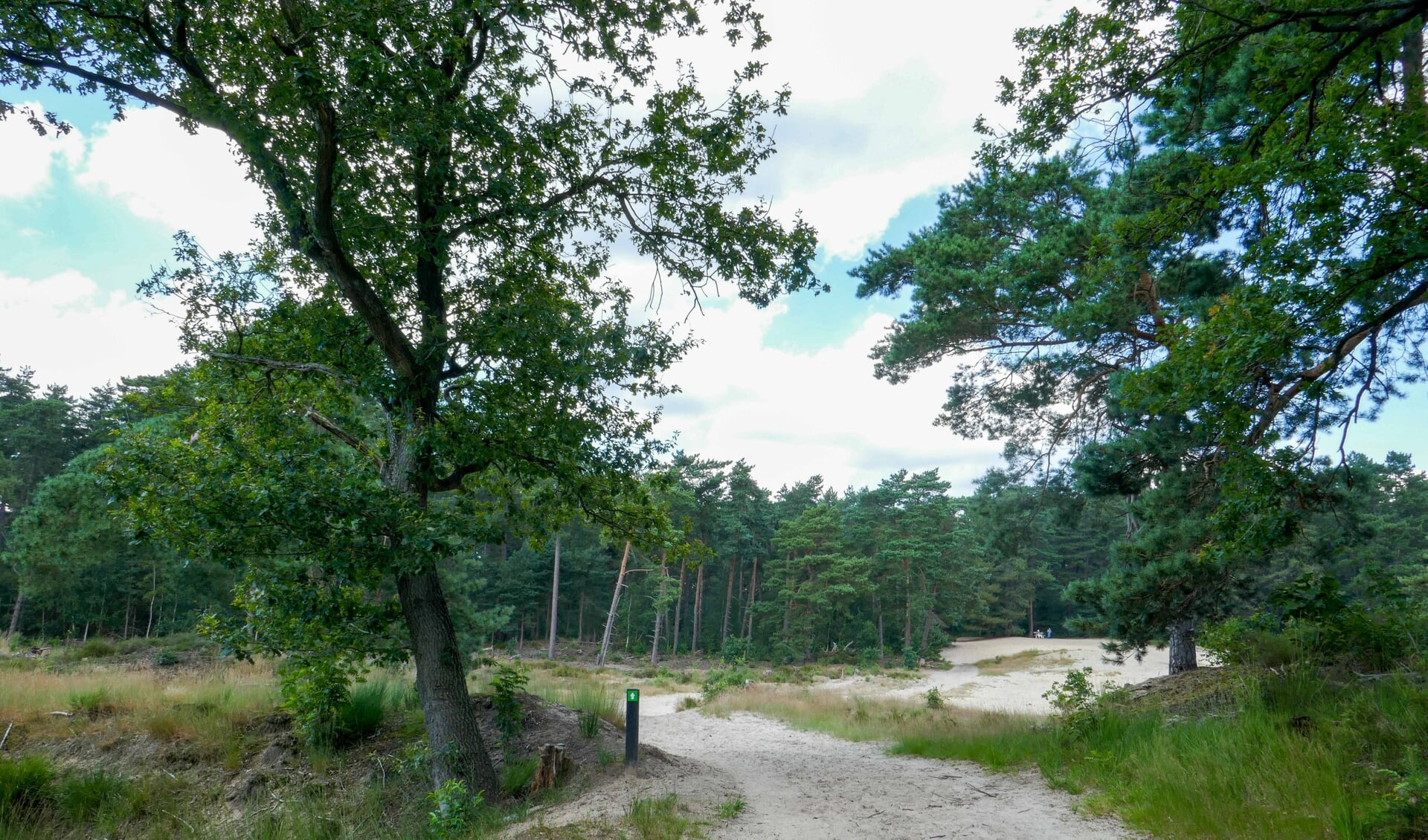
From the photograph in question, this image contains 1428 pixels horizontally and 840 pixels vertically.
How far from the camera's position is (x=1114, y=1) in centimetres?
534

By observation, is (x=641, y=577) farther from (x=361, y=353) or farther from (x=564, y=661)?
(x=361, y=353)

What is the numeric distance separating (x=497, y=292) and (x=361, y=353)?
1.56 m

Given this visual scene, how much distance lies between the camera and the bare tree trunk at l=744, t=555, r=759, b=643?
147 feet

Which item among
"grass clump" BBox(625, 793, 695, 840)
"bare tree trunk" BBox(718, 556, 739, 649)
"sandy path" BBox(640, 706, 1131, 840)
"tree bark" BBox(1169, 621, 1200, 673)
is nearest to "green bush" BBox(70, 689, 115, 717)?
"sandy path" BBox(640, 706, 1131, 840)

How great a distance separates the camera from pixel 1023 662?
34594 millimetres

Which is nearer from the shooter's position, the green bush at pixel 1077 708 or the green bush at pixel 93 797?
the green bush at pixel 93 797

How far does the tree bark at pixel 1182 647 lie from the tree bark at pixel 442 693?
1033cm

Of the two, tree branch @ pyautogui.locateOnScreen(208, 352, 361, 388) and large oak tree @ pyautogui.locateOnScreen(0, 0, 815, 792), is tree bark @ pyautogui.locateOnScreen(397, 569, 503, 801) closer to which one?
large oak tree @ pyautogui.locateOnScreen(0, 0, 815, 792)

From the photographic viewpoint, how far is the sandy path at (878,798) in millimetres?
4797

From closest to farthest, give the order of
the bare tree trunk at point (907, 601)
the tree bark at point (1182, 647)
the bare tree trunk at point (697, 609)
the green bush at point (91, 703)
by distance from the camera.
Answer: the green bush at point (91, 703), the tree bark at point (1182, 647), the bare tree trunk at point (697, 609), the bare tree trunk at point (907, 601)

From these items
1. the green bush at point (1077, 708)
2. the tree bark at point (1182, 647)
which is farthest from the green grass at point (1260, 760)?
the tree bark at point (1182, 647)

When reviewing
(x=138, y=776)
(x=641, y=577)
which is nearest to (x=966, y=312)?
(x=138, y=776)

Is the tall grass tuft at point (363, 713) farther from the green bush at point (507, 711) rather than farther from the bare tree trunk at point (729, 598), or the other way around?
the bare tree trunk at point (729, 598)


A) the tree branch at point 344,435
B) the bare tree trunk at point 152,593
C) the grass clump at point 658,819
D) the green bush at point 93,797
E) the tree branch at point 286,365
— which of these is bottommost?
the bare tree trunk at point 152,593
